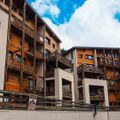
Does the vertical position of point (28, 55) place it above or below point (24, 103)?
above

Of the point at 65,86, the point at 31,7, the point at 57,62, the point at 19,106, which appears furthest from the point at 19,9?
the point at 19,106

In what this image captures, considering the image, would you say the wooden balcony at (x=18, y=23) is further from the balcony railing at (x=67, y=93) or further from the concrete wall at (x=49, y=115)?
the concrete wall at (x=49, y=115)

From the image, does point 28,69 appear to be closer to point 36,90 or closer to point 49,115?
point 36,90

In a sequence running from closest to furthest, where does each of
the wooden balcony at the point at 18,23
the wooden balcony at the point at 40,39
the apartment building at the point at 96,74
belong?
the wooden balcony at the point at 18,23
the wooden balcony at the point at 40,39
the apartment building at the point at 96,74

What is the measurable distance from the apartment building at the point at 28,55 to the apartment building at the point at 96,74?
4359 millimetres

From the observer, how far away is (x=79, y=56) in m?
48.1

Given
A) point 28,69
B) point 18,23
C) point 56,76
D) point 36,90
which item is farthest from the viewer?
point 56,76

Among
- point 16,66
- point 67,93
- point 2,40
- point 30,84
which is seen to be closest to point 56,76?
point 30,84

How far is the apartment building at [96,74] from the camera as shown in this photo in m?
41.8

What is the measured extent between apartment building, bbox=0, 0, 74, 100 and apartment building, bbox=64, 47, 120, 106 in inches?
172

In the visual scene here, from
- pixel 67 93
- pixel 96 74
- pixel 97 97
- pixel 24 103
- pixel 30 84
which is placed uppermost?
pixel 96 74

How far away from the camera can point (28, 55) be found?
31.5 metres

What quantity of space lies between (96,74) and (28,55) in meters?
19.0

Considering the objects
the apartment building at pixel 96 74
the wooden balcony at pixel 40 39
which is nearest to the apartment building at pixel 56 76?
the wooden balcony at pixel 40 39
